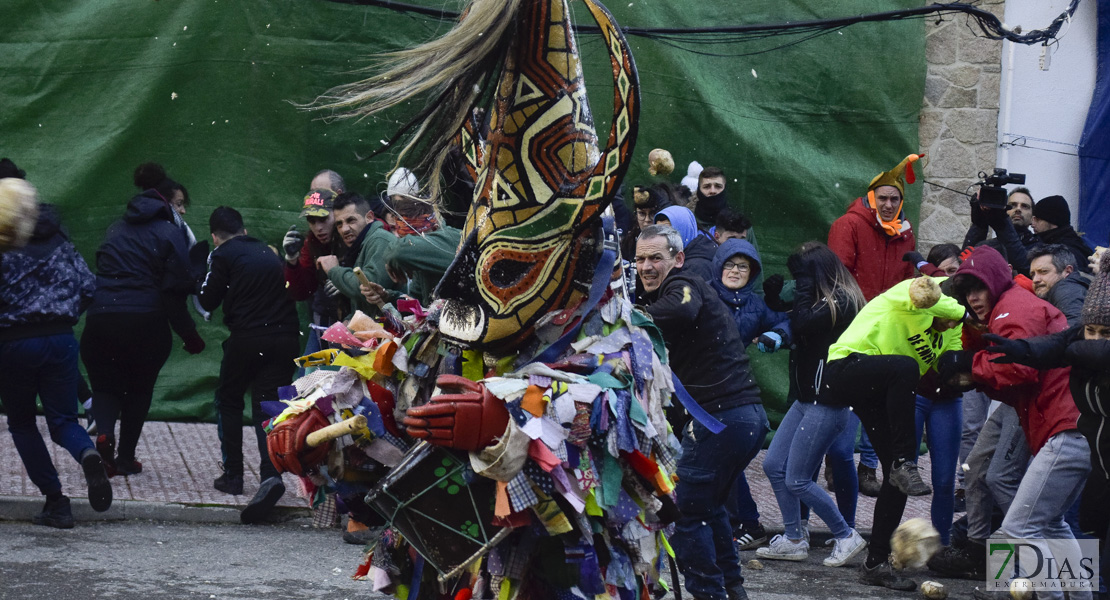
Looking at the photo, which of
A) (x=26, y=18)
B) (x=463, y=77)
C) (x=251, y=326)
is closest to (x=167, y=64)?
(x=26, y=18)

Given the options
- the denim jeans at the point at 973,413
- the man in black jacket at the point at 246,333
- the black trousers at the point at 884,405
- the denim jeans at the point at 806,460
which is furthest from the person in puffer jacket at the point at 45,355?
the denim jeans at the point at 973,413

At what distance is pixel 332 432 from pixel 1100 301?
3.41 meters

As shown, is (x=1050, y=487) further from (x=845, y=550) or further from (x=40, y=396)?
(x=40, y=396)

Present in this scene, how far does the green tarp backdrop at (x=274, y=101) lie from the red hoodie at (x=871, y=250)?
147 cm

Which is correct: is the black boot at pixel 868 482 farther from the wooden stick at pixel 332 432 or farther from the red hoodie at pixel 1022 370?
the wooden stick at pixel 332 432

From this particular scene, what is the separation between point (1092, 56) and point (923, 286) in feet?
17.5

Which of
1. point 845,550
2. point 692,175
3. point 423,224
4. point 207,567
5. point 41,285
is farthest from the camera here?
point 692,175

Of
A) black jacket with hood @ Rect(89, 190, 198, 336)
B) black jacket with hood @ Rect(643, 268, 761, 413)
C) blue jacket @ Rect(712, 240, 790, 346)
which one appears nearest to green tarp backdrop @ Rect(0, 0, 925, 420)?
black jacket with hood @ Rect(89, 190, 198, 336)

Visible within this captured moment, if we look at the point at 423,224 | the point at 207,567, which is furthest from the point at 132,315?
the point at 423,224

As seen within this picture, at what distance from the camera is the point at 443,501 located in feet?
11.0

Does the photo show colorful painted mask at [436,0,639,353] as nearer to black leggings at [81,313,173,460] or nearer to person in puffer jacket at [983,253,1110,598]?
person in puffer jacket at [983,253,1110,598]

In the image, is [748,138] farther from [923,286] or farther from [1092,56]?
[923,286]

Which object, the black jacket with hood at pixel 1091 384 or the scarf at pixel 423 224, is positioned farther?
the scarf at pixel 423 224

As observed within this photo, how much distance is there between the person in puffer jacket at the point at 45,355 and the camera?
6484 millimetres
